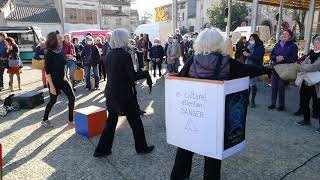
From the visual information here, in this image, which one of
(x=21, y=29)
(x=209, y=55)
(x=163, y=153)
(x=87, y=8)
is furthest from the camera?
(x=87, y=8)

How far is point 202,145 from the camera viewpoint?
3.24 meters

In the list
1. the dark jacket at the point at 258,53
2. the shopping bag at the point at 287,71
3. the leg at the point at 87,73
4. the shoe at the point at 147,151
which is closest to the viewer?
the shoe at the point at 147,151

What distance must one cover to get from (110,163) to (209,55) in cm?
223

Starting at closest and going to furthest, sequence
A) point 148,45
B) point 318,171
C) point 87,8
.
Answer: point 318,171, point 148,45, point 87,8

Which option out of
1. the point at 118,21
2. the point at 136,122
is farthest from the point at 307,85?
the point at 118,21

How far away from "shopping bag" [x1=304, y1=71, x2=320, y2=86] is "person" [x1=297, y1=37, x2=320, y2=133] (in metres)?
0.07

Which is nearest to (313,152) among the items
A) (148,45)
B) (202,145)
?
(202,145)

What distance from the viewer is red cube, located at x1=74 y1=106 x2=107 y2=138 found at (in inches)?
214

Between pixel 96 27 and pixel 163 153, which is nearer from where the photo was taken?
pixel 163 153

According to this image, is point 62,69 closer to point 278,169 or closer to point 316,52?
point 278,169

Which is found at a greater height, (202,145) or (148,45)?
(148,45)

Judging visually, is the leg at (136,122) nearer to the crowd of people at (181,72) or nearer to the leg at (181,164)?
the crowd of people at (181,72)

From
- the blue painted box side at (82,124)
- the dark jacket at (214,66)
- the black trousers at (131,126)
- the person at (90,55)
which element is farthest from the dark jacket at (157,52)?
the dark jacket at (214,66)

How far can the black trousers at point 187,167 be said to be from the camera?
10.5 ft
